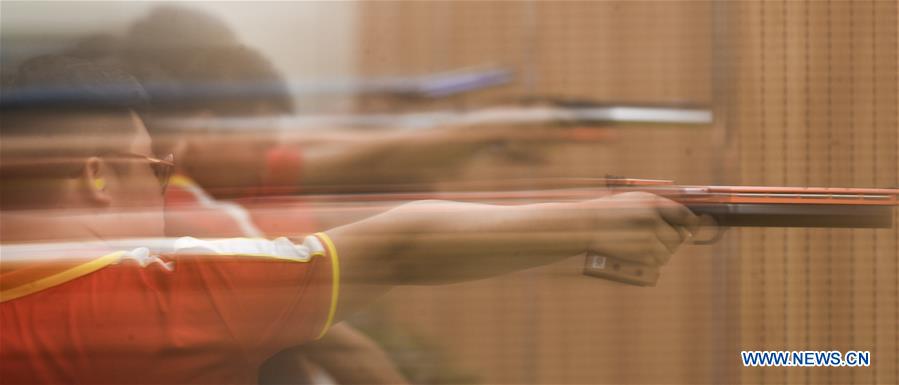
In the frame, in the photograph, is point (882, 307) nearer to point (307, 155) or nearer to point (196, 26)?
point (307, 155)

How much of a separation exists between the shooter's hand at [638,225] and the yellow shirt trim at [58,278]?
82 cm

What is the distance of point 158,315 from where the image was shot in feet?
4.82

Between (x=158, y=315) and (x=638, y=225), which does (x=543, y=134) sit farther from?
(x=158, y=315)

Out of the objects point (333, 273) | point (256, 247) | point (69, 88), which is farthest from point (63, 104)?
point (333, 273)

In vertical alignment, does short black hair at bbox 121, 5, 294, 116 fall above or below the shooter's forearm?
above

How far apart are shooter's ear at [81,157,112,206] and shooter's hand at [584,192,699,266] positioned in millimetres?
829

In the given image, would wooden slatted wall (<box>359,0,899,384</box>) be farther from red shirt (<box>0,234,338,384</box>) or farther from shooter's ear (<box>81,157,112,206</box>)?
shooter's ear (<box>81,157,112,206</box>)

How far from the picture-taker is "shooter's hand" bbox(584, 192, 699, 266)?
4.88ft

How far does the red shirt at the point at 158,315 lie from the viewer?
145 cm

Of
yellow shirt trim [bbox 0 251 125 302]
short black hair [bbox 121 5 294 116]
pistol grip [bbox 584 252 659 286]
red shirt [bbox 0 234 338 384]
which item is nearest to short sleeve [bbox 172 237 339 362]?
red shirt [bbox 0 234 338 384]

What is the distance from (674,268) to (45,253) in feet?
3.57

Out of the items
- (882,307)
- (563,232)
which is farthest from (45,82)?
(882,307)

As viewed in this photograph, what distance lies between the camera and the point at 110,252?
1.46 meters

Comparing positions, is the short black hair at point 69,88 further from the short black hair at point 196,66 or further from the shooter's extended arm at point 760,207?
the shooter's extended arm at point 760,207
